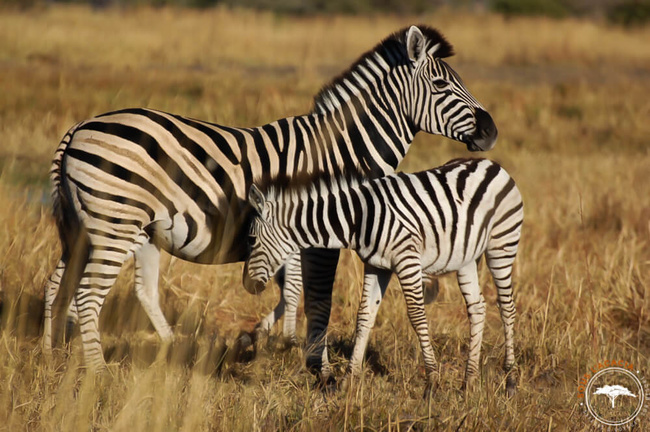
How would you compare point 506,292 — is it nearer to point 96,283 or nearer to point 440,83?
point 440,83

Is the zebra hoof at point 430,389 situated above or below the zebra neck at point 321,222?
below

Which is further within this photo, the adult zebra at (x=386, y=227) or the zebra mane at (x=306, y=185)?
the zebra mane at (x=306, y=185)

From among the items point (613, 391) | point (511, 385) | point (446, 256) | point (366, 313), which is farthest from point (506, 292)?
point (366, 313)

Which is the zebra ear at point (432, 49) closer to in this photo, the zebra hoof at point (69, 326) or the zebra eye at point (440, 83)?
the zebra eye at point (440, 83)

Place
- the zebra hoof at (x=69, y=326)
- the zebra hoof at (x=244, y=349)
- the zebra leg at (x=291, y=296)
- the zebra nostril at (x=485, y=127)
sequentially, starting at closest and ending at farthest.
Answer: the zebra nostril at (x=485, y=127)
the zebra hoof at (x=69, y=326)
the zebra hoof at (x=244, y=349)
the zebra leg at (x=291, y=296)

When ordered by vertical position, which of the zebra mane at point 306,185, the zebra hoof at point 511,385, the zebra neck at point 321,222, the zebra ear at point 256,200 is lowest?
the zebra hoof at point 511,385

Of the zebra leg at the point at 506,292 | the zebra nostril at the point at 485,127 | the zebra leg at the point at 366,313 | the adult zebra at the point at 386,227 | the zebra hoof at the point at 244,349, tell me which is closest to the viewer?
the adult zebra at the point at 386,227

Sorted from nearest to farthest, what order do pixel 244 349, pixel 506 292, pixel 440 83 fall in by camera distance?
pixel 506 292
pixel 440 83
pixel 244 349

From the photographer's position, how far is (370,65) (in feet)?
18.6

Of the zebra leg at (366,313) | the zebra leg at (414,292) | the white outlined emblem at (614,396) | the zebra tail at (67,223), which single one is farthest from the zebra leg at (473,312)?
the zebra tail at (67,223)

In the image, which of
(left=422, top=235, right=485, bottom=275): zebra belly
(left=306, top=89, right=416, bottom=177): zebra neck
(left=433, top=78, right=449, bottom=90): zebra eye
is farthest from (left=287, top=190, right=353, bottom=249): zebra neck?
(left=433, top=78, right=449, bottom=90): zebra eye

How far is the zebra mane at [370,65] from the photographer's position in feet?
18.5

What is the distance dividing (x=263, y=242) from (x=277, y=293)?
8.80 feet

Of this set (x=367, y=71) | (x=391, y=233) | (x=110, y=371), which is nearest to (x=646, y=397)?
(x=391, y=233)
